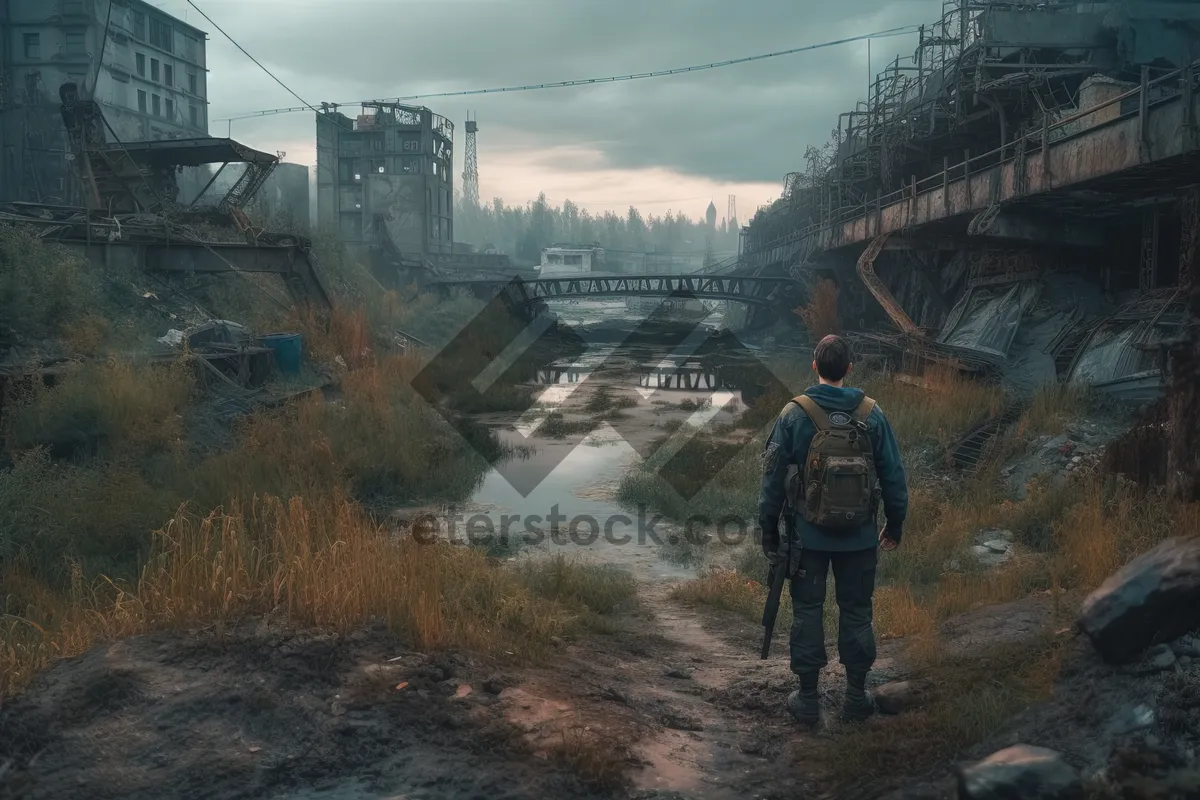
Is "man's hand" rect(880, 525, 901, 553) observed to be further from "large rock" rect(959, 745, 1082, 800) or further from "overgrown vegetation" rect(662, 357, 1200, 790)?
"large rock" rect(959, 745, 1082, 800)

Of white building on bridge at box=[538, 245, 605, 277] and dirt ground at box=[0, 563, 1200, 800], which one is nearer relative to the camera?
dirt ground at box=[0, 563, 1200, 800]

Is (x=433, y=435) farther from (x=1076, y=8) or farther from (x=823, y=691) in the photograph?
(x=1076, y=8)

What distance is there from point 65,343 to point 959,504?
1327 cm

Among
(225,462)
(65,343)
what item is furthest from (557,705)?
(65,343)

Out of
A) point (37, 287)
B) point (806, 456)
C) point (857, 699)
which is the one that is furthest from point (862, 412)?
point (37, 287)

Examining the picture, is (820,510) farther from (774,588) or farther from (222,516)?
(222,516)

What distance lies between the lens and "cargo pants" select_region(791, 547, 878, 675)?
4344 mm

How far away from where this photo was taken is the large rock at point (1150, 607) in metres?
3.95

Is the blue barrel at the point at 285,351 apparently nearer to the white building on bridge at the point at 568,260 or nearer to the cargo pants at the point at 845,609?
the cargo pants at the point at 845,609

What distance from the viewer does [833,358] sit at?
14.4 ft

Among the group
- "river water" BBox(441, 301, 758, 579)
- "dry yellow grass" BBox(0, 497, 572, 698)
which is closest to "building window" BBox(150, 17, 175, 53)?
"river water" BBox(441, 301, 758, 579)

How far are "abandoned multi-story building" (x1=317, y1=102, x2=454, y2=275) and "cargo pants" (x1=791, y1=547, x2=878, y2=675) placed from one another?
56352 mm

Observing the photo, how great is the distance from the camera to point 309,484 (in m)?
10.6

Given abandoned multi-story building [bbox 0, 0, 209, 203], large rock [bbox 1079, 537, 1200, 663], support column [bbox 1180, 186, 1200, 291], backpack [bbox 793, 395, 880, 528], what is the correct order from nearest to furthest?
large rock [bbox 1079, 537, 1200, 663]
backpack [bbox 793, 395, 880, 528]
support column [bbox 1180, 186, 1200, 291]
abandoned multi-story building [bbox 0, 0, 209, 203]
